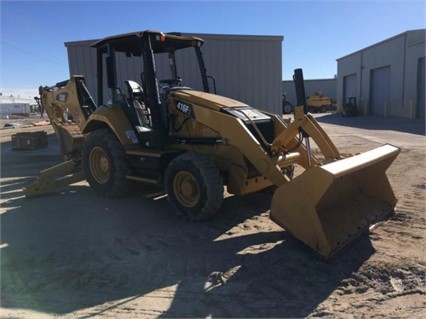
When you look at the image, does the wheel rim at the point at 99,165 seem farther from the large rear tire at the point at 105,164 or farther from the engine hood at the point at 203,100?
the engine hood at the point at 203,100

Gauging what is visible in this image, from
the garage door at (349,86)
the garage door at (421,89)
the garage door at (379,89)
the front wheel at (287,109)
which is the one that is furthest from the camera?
the garage door at (349,86)

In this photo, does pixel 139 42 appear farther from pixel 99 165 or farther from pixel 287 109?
pixel 287 109

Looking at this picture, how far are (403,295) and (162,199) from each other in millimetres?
4194

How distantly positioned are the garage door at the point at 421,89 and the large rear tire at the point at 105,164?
24548 mm

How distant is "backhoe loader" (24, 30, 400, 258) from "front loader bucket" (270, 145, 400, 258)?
0.04 feet

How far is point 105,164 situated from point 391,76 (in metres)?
28.0

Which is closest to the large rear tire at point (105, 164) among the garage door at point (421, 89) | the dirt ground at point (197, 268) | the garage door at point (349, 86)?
the dirt ground at point (197, 268)

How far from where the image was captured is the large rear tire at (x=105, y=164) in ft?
21.8

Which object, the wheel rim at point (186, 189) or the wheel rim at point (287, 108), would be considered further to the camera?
the wheel rim at point (287, 108)

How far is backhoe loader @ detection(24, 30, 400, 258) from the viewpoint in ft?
14.3

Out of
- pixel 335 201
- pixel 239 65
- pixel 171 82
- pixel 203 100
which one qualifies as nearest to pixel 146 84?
pixel 171 82

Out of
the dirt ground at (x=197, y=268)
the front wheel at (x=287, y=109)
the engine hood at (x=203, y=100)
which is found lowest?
the dirt ground at (x=197, y=268)

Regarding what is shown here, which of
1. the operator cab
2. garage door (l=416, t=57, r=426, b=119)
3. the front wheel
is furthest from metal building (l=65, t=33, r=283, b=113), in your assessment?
the front wheel

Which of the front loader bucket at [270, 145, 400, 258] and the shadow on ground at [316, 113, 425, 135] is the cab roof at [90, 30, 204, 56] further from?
the shadow on ground at [316, 113, 425, 135]
